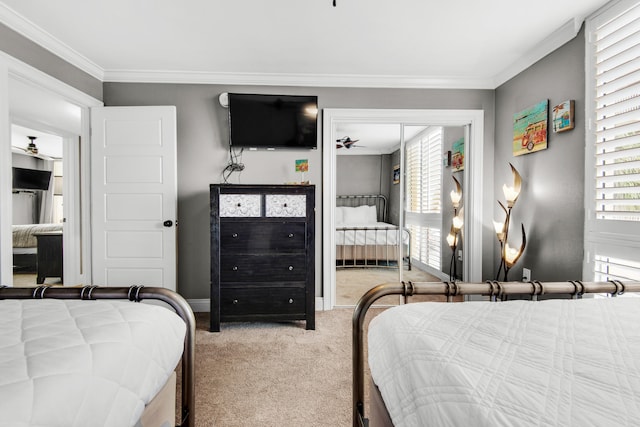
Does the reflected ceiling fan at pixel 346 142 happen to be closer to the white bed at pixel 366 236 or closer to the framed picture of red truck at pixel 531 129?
the white bed at pixel 366 236

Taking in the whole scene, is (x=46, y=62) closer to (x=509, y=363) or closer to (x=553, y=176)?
(x=509, y=363)

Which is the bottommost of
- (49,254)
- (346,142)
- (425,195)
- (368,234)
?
(49,254)

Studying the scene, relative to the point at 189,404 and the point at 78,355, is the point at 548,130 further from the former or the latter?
the point at 78,355

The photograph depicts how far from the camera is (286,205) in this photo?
298 cm

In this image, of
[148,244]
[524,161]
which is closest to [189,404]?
[148,244]

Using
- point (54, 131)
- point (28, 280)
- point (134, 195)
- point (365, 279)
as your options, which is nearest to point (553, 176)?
point (365, 279)

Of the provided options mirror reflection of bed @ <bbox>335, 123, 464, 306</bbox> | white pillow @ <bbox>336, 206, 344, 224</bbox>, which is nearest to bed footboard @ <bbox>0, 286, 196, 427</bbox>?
mirror reflection of bed @ <bbox>335, 123, 464, 306</bbox>

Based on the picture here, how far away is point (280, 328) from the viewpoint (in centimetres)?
300

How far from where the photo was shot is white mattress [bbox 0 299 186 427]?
66 cm

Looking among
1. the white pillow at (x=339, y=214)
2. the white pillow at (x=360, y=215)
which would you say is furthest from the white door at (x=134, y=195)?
the white pillow at (x=360, y=215)

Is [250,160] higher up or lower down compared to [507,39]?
lower down

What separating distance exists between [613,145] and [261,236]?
102 inches

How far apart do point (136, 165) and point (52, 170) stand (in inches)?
264

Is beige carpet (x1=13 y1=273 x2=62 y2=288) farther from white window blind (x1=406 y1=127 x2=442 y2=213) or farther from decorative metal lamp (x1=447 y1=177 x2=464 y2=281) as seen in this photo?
decorative metal lamp (x1=447 y1=177 x2=464 y2=281)
